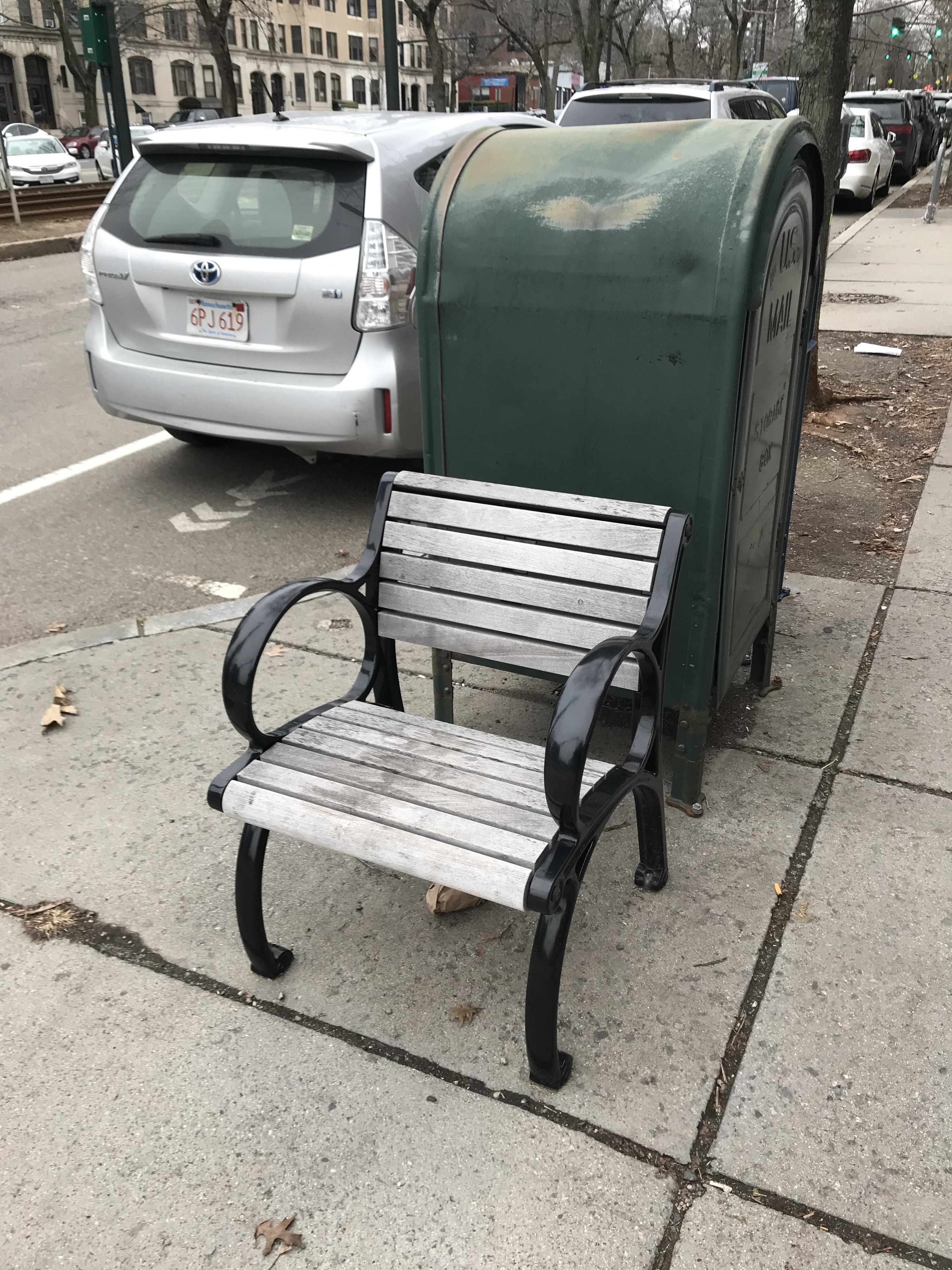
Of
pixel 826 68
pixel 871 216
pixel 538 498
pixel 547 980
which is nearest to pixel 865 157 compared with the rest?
pixel 871 216

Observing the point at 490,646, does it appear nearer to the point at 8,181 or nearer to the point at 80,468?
the point at 80,468

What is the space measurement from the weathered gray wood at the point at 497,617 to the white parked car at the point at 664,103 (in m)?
8.36

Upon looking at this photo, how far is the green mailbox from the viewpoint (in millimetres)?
2553

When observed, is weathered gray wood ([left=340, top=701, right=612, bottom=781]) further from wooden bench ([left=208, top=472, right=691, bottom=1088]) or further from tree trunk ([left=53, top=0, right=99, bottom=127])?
tree trunk ([left=53, top=0, right=99, bottom=127])

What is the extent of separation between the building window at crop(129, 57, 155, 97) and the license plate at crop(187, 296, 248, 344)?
70052mm

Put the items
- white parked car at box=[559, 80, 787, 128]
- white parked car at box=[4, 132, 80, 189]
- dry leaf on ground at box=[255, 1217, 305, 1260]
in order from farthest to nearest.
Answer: white parked car at box=[4, 132, 80, 189], white parked car at box=[559, 80, 787, 128], dry leaf on ground at box=[255, 1217, 305, 1260]

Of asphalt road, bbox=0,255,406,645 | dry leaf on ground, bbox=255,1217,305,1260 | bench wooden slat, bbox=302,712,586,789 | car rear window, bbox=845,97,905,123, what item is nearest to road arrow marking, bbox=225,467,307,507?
asphalt road, bbox=0,255,406,645

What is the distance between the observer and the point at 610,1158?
2053 mm

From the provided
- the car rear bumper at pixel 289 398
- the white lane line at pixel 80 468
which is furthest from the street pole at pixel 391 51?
the car rear bumper at pixel 289 398

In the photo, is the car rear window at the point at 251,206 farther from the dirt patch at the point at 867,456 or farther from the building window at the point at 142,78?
the building window at the point at 142,78

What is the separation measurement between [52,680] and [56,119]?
225 feet

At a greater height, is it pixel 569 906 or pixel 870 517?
pixel 569 906

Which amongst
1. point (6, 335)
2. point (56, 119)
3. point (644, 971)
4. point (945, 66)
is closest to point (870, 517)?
point (644, 971)

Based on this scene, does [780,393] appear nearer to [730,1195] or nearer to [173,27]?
[730,1195]
